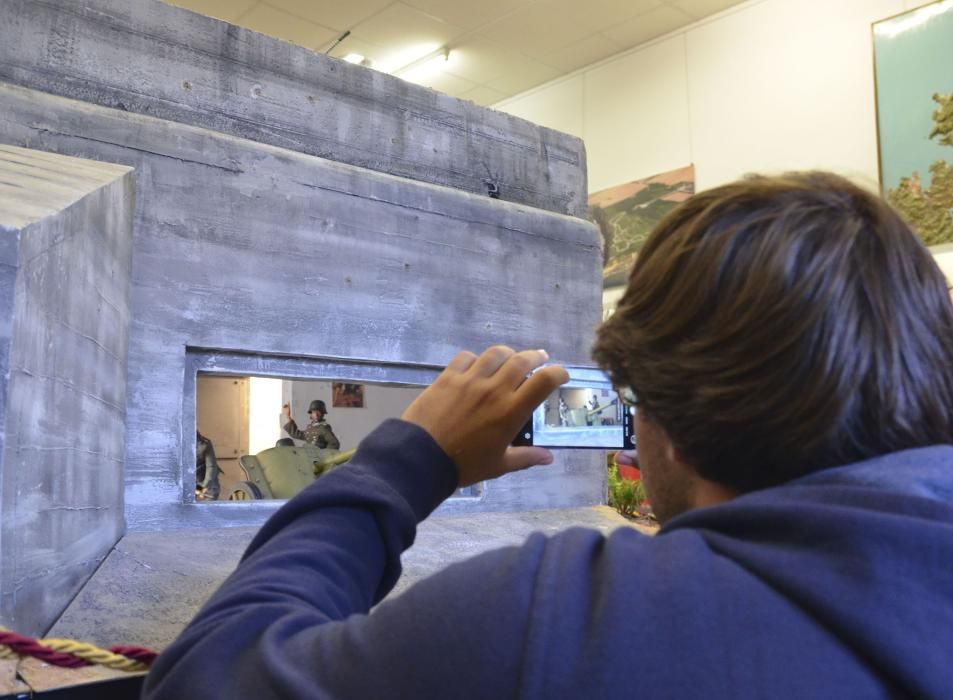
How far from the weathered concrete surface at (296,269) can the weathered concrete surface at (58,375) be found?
0.17m

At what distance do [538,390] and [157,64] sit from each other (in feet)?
7.65

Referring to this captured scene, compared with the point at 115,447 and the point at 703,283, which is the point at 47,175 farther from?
the point at 703,283

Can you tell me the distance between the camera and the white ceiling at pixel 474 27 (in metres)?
7.01

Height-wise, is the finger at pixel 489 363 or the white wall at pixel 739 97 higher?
the white wall at pixel 739 97

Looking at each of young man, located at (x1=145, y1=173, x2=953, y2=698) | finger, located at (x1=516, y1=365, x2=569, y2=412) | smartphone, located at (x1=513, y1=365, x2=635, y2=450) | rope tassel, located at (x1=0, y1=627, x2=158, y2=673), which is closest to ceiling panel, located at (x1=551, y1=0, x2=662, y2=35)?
smartphone, located at (x1=513, y1=365, x2=635, y2=450)

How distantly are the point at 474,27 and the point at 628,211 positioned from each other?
6.85 feet

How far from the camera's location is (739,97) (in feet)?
22.2

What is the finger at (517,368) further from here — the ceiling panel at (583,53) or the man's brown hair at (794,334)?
the ceiling panel at (583,53)

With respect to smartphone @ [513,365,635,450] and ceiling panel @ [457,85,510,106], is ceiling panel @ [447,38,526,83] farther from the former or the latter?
smartphone @ [513,365,635,450]

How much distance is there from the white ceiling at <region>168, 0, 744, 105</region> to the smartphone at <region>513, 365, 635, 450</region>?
6.24 metres

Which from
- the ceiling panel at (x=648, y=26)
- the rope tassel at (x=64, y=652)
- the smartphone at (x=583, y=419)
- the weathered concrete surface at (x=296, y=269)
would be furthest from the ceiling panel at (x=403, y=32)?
the rope tassel at (x=64, y=652)

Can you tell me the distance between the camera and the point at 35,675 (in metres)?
1.09

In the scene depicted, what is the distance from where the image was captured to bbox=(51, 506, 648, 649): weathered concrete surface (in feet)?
6.05

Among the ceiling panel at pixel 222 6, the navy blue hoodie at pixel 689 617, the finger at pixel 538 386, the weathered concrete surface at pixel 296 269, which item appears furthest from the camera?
the ceiling panel at pixel 222 6
